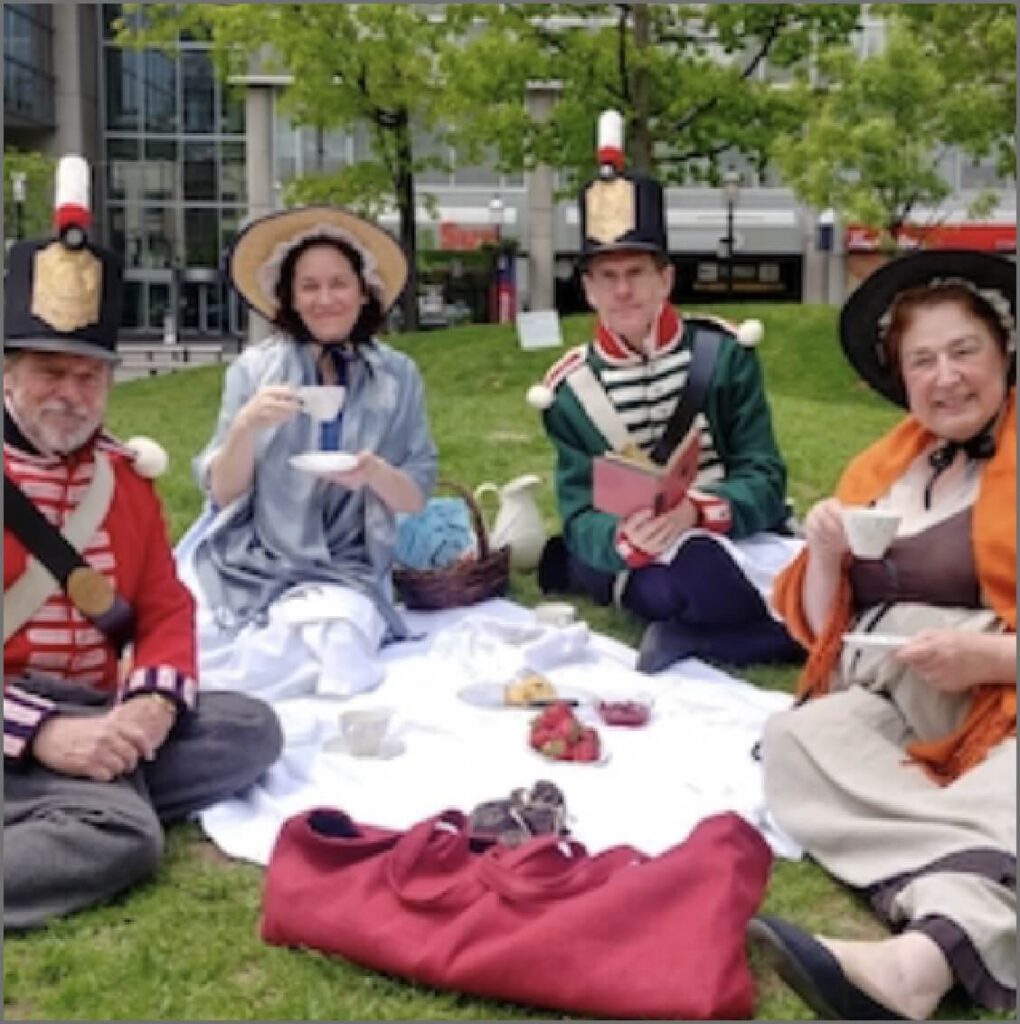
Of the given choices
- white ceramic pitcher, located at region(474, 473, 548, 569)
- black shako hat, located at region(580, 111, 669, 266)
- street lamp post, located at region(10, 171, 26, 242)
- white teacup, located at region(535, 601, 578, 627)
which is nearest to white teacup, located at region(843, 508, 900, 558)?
black shako hat, located at region(580, 111, 669, 266)

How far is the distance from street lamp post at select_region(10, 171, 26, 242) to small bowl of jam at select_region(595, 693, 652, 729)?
21101 mm

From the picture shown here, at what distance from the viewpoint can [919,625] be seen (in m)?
3.31

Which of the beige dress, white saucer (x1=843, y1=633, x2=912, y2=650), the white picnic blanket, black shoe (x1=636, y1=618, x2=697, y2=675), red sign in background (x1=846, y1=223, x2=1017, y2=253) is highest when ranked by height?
red sign in background (x1=846, y1=223, x2=1017, y2=253)

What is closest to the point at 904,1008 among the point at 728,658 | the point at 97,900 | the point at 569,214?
the point at 97,900

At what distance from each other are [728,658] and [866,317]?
5.99ft

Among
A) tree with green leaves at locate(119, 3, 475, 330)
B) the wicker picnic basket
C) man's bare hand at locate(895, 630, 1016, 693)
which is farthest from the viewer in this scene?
tree with green leaves at locate(119, 3, 475, 330)

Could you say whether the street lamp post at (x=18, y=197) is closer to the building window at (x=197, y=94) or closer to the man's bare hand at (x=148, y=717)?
the building window at (x=197, y=94)

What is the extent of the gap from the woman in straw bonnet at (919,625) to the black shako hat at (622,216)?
147 cm

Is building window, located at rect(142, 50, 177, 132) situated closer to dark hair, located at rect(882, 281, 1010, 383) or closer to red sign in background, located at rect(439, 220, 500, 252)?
red sign in background, located at rect(439, 220, 500, 252)

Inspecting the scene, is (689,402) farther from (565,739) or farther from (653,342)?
(565,739)

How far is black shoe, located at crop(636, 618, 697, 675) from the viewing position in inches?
194

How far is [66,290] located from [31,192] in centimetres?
2393

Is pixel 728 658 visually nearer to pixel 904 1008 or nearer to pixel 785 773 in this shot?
pixel 785 773

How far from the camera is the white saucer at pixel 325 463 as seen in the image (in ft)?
14.9
